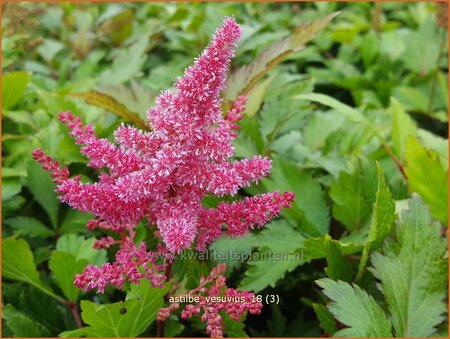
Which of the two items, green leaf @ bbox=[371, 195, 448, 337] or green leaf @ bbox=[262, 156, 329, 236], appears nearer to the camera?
green leaf @ bbox=[371, 195, 448, 337]

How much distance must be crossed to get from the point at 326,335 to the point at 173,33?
154 cm

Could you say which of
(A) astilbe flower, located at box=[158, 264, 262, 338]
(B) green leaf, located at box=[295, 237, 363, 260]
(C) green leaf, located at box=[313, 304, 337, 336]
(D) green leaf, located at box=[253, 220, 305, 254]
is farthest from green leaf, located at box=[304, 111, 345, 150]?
(A) astilbe flower, located at box=[158, 264, 262, 338]

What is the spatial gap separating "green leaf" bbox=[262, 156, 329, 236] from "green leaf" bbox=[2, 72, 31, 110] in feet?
2.61

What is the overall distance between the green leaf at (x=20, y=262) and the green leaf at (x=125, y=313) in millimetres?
245

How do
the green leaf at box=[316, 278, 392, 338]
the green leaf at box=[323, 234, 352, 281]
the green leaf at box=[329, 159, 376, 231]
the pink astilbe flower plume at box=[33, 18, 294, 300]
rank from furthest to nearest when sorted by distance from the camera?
the green leaf at box=[329, 159, 376, 231]
the green leaf at box=[323, 234, 352, 281]
the green leaf at box=[316, 278, 392, 338]
the pink astilbe flower plume at box=[33, 18, 294, 300]

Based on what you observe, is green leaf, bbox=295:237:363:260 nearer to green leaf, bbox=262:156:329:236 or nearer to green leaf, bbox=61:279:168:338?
green leaf, bbox=262:156:329:236

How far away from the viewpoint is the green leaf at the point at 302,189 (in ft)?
4.64

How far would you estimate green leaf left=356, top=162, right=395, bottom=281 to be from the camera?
1147 millimetres

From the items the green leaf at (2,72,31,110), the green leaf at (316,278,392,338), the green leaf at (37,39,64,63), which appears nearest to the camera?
the green leaf at (316,278,392,338)

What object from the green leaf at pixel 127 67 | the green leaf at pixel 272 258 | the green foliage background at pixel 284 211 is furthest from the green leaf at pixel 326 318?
the green leaf at pixel 127 67

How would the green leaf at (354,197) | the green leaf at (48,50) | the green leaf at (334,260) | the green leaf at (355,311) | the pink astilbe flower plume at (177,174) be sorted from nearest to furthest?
the pink astilbe flower plume at (177,174) → the green leaf at (355,311) → the green leaf at (334,260) → the green leaf at (354,197) → the green leaf at (48,50)

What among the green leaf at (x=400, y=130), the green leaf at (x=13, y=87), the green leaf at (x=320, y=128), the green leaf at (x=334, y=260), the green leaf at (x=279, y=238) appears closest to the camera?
the green leaf at (x=334, y=260)

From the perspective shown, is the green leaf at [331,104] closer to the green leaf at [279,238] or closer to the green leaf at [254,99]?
the green leaf at [254,99]

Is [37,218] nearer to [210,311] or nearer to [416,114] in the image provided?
[210,311]
